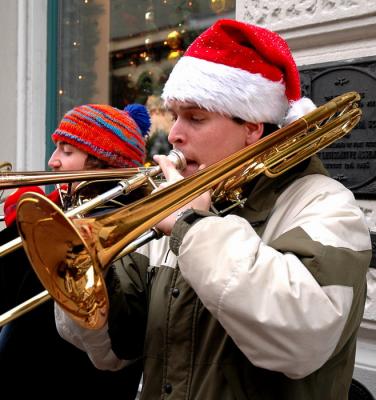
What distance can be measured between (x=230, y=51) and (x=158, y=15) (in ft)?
8.90

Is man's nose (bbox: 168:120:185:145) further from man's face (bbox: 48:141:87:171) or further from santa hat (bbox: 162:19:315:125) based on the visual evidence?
man's face (bbox: 48:141:87:171)

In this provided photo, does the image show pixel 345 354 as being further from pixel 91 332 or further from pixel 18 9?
pixel 18 9

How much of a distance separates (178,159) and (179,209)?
24 cm

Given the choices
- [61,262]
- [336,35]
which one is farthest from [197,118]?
[336,35]

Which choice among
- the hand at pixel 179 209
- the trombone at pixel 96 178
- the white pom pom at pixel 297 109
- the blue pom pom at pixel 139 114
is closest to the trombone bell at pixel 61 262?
the trombone at pixel 96 178

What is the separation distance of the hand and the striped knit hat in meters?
0.95

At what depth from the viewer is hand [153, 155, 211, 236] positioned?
4.99 feet

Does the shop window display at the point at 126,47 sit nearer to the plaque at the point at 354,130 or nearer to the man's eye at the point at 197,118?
the plaque at the point at 354,130

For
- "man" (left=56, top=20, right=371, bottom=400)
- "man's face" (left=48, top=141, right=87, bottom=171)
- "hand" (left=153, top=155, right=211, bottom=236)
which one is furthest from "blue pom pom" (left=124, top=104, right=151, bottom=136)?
"hand" (left=153, top=155, right=211, bottom=236)

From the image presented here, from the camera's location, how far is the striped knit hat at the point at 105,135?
258 cm

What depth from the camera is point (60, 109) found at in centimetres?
475

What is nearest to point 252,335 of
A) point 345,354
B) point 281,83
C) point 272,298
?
point 272,298

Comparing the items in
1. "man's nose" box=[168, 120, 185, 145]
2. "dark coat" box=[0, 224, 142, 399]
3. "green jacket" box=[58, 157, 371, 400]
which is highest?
"man's nose" box=[168, 120, 185, 145]

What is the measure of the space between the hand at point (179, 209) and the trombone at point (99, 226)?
6 cm
